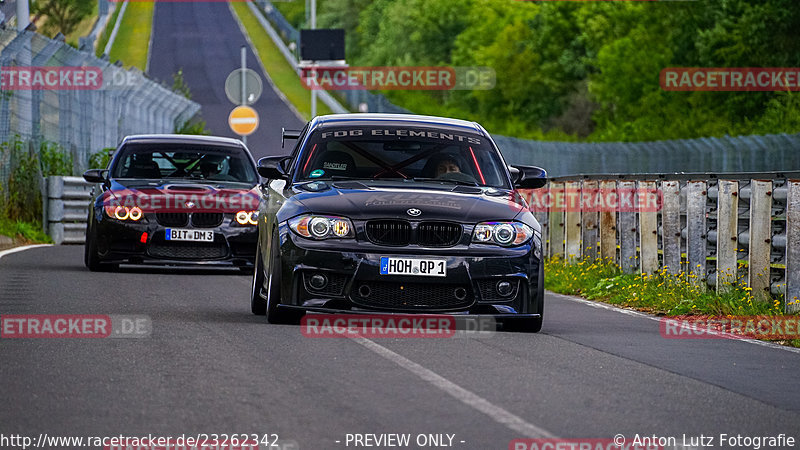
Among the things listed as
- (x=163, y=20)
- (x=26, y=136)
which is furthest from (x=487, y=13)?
(x=26, y=136)

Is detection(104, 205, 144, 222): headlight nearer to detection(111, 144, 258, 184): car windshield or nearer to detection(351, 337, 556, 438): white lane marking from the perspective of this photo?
detection(111, 144, 258, 184): car windshield

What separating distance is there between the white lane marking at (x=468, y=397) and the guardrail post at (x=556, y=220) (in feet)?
35.2

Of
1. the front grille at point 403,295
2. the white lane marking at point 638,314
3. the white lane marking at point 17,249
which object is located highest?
the front grille at point 403,295

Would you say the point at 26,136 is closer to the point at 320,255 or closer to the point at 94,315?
the point at 94,315

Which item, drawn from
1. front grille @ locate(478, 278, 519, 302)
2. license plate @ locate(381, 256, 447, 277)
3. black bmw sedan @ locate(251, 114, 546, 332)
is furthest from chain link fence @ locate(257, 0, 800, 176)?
license plate @ locate(381, 256, 447, 277)

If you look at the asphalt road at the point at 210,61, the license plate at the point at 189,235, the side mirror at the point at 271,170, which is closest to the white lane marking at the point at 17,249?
the license plate at the point at 189,235

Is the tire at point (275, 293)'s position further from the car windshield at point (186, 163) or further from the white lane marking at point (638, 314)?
the car windshield at point (186, 163)

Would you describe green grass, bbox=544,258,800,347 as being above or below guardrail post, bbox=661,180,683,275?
below

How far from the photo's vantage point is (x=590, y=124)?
336ft

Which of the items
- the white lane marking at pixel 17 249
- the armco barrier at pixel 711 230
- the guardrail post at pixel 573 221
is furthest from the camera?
the white lane marking at pixel 17 249

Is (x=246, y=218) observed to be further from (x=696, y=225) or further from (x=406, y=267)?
(x=406, y=267)

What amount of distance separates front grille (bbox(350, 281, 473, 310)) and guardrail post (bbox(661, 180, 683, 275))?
565 centimetres

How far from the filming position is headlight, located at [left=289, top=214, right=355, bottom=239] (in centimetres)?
1079

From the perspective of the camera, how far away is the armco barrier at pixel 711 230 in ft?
45.1
